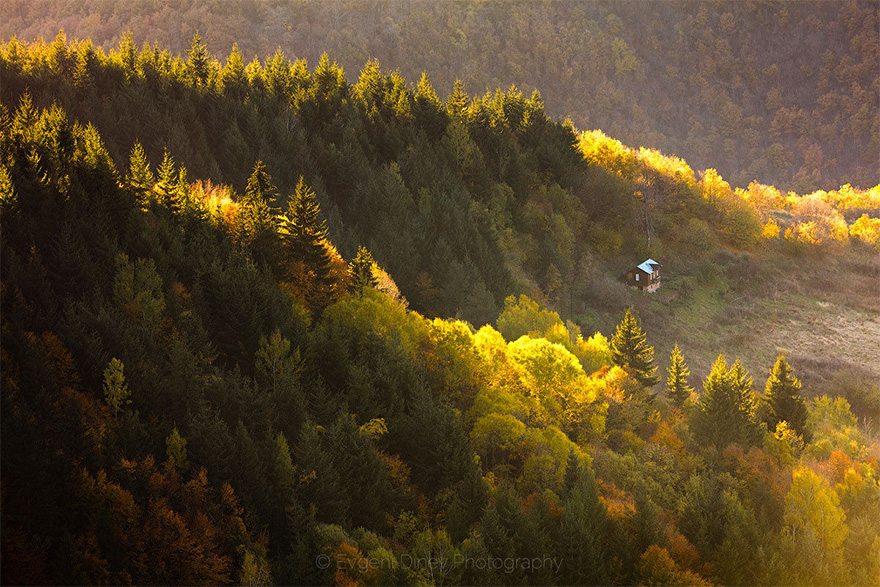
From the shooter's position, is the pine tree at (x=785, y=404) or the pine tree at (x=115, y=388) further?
the pine tree at (x=785, y=404)

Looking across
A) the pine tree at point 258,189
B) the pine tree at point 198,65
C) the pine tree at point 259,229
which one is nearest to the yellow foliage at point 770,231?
the pine tree at point 258,189

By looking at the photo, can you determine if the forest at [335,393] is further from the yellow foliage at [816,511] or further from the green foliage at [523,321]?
the green foliage at [523,321]

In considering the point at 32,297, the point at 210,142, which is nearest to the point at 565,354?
the point at 32,297

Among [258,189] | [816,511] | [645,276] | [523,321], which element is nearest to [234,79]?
[258,189]

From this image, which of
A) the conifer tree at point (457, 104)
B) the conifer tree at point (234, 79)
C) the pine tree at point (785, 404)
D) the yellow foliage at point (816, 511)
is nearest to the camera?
the yellow foliage at point (816, 511)

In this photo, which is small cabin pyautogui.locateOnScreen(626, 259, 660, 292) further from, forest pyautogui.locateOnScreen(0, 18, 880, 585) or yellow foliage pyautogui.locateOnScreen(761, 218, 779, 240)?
yellow foliage pyautogui.locateOnScreen(761, 218, 779, 240)

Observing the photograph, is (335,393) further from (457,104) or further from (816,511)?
(457,104)

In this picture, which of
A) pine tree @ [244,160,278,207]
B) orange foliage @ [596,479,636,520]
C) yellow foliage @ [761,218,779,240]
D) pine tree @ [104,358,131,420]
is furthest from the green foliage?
yellow foliage @ [761,218,779,240]

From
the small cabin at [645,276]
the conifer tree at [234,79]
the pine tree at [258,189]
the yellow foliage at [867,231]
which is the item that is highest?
the conifer tree at [234,79]
